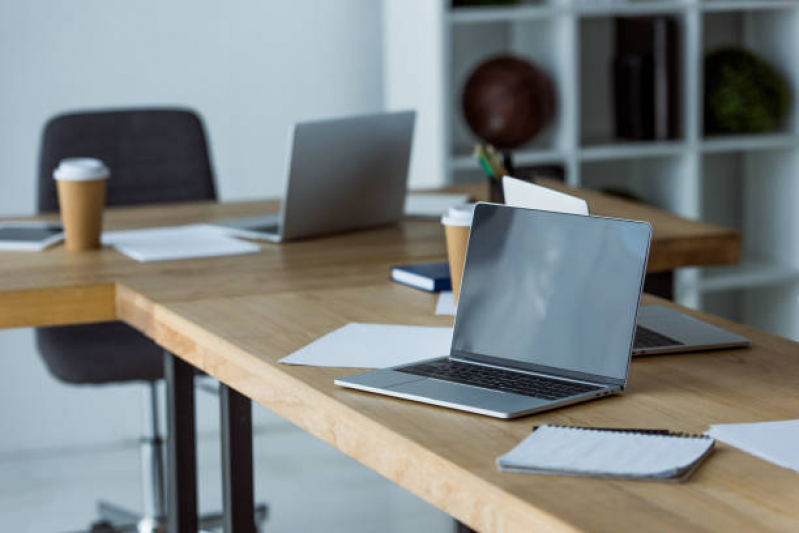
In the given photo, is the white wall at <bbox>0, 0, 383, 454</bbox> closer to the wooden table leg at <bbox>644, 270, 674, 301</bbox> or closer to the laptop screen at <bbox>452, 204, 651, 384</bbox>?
the wooden table leg at <bbox>644, 270, 674, 301</bbox>

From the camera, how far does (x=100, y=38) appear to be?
11.2 ft

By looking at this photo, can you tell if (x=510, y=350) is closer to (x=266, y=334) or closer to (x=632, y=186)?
(x=266, y=334)

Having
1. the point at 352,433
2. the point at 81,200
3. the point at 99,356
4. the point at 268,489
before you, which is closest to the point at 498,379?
the point at 352,433

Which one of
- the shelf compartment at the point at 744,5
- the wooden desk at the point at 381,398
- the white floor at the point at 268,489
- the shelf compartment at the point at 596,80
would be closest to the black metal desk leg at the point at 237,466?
the wooden desk at the point at 381,398

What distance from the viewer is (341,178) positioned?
213 centimetres

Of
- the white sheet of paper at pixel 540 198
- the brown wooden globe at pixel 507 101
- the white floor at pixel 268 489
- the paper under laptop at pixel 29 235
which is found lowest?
the white floor at pixel 268 489

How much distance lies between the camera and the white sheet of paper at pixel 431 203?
2.41 meters

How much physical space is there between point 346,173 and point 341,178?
14 millimetres

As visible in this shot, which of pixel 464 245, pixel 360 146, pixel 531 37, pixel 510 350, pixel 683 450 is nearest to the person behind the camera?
pixel 683 450

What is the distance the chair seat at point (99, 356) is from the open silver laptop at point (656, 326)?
1211 mm

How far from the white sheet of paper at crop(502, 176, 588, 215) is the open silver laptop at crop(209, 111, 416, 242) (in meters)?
0.65

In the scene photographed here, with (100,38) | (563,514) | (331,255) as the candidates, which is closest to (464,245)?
(331,255)

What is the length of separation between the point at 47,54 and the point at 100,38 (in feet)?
0.50

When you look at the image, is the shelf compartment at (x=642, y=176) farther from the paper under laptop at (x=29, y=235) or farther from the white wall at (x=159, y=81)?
the paper under laptop at (x=29, y=235)
